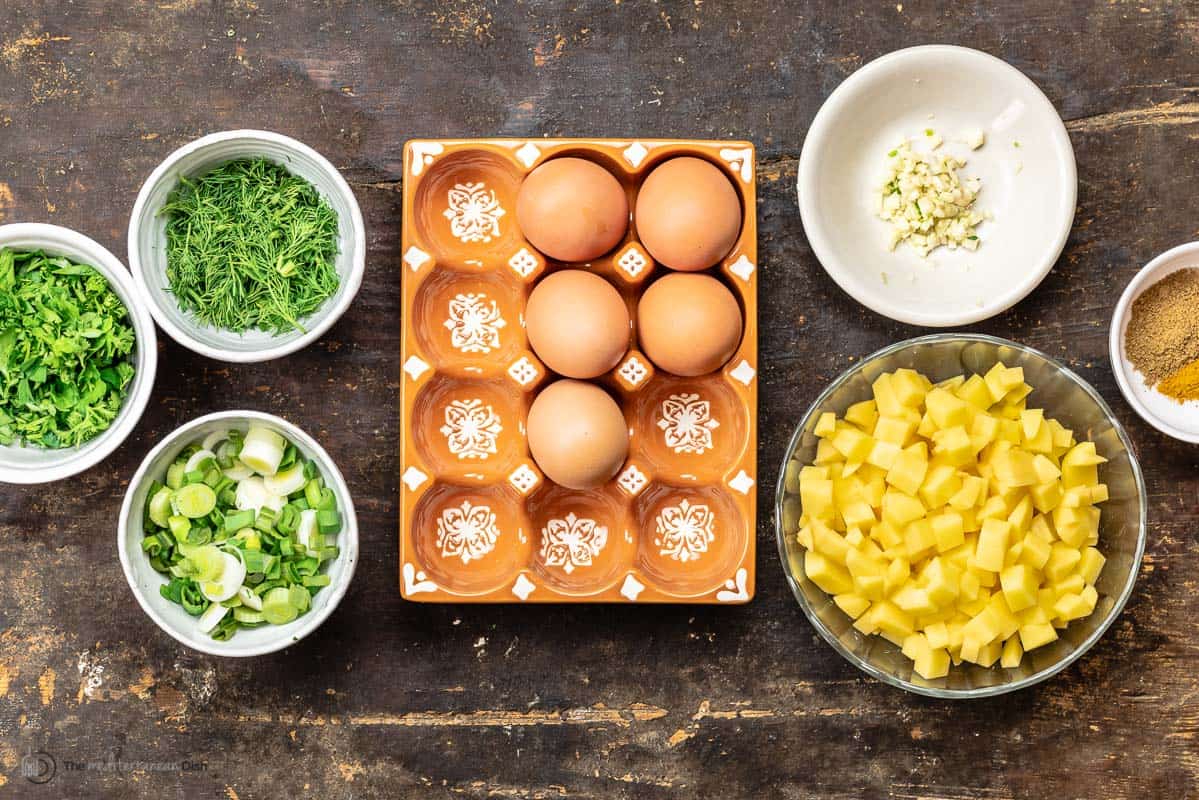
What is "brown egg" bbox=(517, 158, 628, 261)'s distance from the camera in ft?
4.74

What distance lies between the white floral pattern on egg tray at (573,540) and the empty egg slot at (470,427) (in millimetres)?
154

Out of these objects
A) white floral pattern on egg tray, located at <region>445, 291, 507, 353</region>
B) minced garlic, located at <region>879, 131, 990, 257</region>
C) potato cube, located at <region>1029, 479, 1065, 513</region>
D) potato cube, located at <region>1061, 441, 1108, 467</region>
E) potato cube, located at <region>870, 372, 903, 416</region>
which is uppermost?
minced garlic, located at <region>879, 131, 990, 257</region>

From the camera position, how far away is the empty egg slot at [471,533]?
1.60 meters

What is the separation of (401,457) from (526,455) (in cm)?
22

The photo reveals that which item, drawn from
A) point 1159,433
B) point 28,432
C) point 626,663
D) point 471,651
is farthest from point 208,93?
point 1159,433

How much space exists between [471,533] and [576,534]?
196 mm

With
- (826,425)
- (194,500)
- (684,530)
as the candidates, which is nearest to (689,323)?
(826,425)

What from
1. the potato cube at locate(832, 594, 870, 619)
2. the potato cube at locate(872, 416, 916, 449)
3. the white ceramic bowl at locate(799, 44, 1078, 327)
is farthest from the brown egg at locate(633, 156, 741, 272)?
the potato cube at locate(832, 594, 870, 619)

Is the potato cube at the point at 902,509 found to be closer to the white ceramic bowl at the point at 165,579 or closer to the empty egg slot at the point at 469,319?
the empty egg slot at the point at 469,319

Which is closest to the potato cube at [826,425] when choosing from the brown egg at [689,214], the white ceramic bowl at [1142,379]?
the brown egg at [689,214]

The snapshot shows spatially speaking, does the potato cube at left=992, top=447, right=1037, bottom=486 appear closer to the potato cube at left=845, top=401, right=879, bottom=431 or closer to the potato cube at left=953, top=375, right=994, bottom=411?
the potato cube at left=953, top=375, right=994, bottom=411

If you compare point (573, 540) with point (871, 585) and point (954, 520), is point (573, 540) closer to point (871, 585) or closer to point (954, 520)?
point (871, 585)

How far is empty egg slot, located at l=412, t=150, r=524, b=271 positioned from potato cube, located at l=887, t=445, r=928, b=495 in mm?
757

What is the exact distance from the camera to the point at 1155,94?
1.68 m
